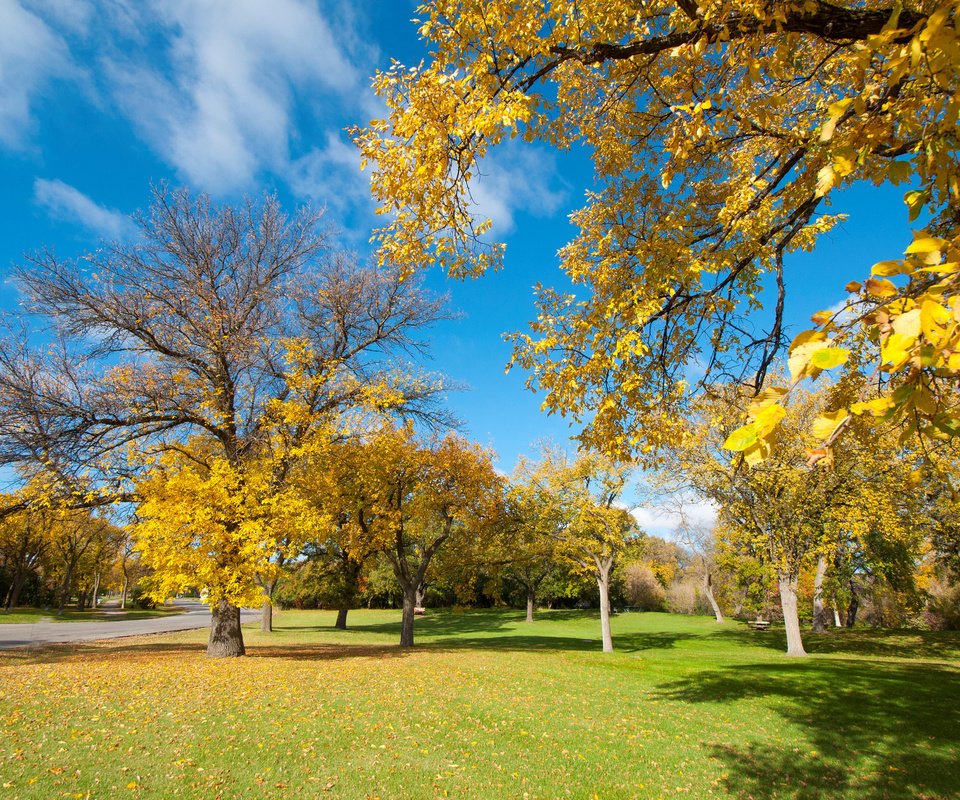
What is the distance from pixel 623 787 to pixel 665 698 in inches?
256

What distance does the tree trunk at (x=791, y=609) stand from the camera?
1934cm

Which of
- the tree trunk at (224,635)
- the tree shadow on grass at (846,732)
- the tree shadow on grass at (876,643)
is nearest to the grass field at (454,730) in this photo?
the tree shadow on grass at (846,732)

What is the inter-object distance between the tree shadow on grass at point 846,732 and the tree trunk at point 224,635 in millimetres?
11720

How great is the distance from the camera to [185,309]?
1398 cm

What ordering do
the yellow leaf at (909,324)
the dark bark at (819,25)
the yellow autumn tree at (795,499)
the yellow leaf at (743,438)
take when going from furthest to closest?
1. the yellow autumn tree at (795,499)
2. the dark bark at (819,25)
3. the yellow leaf at (743,438)
4. the yellow leaf at (909,324)

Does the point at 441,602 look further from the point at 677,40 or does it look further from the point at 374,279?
the point at 677,40

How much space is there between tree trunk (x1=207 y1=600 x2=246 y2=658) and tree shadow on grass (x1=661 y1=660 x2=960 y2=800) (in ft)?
38.5

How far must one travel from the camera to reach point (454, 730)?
7.85m

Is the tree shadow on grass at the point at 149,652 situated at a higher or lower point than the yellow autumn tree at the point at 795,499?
lower

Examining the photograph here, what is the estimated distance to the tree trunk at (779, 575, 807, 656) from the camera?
19.3 meters

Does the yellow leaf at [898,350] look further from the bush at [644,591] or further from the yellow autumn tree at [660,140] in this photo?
the bush at [644,591]

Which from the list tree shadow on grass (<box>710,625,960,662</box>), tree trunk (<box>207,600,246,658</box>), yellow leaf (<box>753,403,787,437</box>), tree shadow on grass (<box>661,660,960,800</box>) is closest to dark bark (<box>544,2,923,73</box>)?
yellow leaf (<box>753,403,787,437</box>)

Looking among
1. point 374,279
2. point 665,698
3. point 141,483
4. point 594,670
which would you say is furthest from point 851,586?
point 141,483

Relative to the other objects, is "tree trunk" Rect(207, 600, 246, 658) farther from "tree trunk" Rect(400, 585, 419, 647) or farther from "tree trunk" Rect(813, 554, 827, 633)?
"tree trunk" Rect(813, 554, 827, 633)
